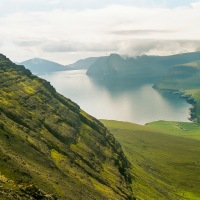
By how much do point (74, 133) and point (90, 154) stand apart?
57.5 ft

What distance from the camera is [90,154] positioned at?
14750 centimetres

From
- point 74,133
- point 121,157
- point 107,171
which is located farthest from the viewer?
point 121,157

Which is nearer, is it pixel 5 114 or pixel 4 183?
pixel 4 183

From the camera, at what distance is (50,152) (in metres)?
116

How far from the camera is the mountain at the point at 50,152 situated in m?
76.0

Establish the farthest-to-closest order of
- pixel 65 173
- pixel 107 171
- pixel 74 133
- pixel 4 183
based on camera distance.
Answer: pixel 74 133 < pixel 107 171 < pixel 65 173 < pixel 4 183

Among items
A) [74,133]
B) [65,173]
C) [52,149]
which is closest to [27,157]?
[65,173]

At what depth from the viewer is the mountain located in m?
76.0

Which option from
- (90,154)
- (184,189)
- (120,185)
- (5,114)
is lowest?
(184,189)

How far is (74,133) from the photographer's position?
160250 mm

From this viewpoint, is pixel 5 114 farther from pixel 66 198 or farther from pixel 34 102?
pixel 66 198

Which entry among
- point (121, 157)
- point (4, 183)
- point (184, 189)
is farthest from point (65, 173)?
point (184, 189)

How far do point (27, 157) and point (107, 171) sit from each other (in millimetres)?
57518

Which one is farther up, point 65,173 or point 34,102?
point 34,102
